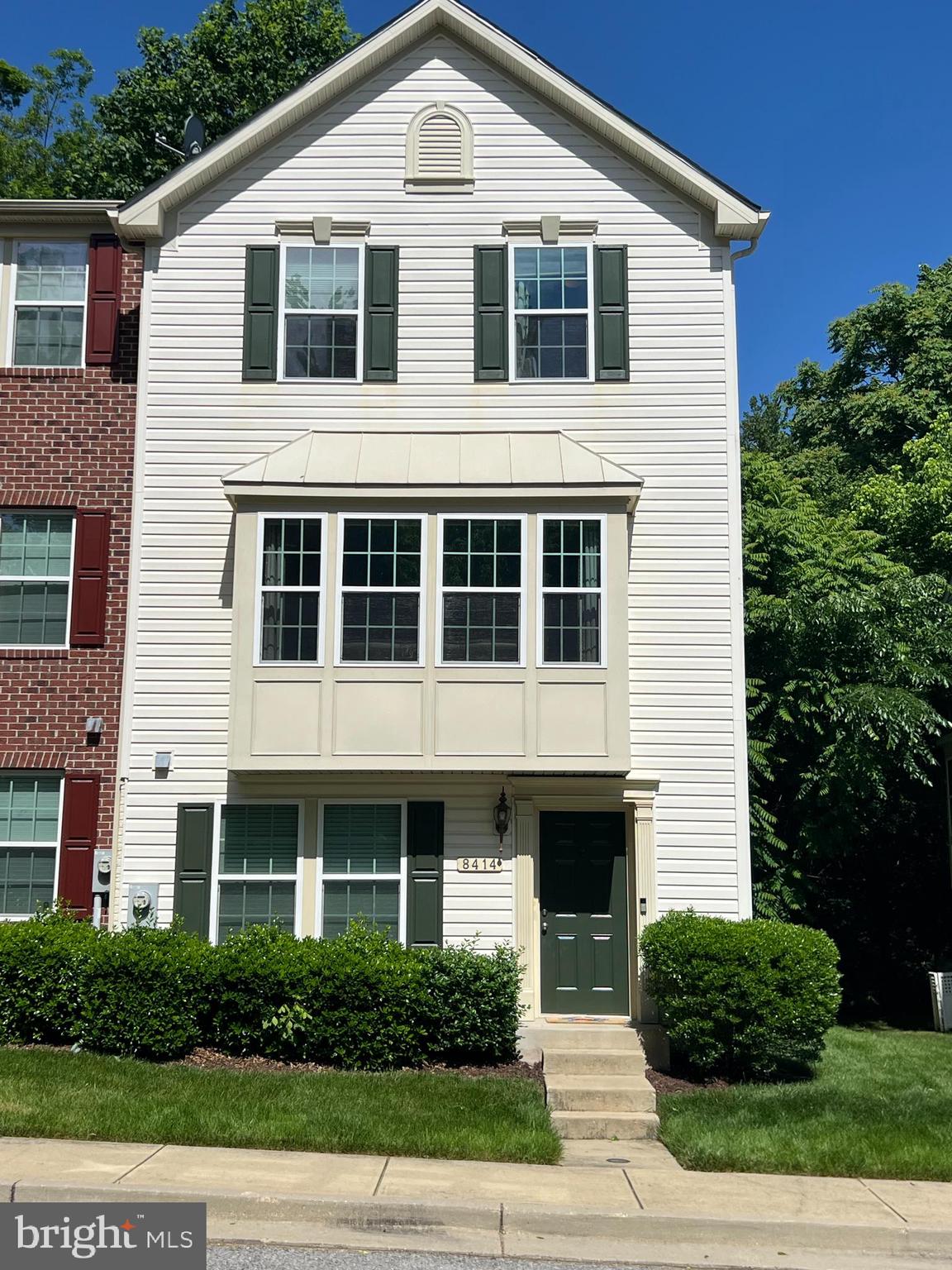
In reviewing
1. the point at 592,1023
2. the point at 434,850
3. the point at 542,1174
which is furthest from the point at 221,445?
the point at 542,1174

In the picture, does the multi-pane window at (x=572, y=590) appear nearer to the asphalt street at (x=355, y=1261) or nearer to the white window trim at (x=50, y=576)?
the white window trim at (x=50, y=576)

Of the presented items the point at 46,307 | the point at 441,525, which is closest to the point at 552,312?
the point at 441,525

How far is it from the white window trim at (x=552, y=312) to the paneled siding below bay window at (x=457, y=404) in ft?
0.52

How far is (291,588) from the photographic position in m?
12.7

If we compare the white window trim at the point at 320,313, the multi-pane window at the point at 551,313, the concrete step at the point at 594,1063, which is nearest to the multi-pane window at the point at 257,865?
the concrete step at the point at 594,1063

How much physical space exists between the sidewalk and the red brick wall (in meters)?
5.58

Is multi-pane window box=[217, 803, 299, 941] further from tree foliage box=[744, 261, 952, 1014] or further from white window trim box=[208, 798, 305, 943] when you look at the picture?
tree foliage box=[744, 261, 952, 1014]

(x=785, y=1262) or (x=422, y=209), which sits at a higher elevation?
(x=422, y=209)

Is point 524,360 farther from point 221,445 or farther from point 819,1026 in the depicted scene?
point 819,1026

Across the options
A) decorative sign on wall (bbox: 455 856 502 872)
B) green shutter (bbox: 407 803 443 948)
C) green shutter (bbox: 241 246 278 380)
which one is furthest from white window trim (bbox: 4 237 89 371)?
decorative sign on wall (bbox: 455 856 502 872)

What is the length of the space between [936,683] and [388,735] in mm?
7944

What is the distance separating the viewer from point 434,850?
12.6m

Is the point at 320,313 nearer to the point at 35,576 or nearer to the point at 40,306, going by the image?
the point at 40,306

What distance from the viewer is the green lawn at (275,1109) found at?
8547 mm
